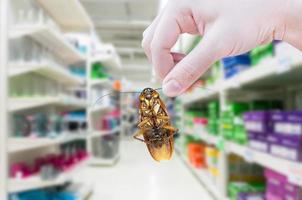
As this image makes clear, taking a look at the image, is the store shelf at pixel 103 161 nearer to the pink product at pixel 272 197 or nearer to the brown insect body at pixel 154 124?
the pink product at pixel 272 197

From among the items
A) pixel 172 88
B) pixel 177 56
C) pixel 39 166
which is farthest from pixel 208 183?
pixel 172 88

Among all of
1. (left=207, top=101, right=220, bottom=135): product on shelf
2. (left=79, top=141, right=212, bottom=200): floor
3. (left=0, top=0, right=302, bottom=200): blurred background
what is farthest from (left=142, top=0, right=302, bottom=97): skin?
(left=207, top=101, right=220, bottom=135): product on shelf

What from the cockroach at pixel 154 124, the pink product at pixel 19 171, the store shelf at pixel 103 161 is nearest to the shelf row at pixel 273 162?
the cockroach at pixel 154 124

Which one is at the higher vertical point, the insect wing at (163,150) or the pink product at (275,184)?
the insect wing at (163,150)

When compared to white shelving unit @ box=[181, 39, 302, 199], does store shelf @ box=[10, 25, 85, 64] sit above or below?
above

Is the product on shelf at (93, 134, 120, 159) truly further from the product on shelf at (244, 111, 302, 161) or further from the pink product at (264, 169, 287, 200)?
the pink product at (264, 169, 287, 200)

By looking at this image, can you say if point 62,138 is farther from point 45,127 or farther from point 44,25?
point 44,25
